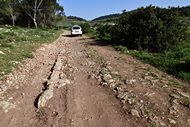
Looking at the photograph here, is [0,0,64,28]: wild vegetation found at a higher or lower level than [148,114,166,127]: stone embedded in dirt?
lower

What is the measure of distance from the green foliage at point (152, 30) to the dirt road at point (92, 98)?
665 centimetres

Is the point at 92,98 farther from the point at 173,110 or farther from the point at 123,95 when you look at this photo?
the point at 173,110

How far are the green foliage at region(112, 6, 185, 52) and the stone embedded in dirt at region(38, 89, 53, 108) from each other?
1046 cm

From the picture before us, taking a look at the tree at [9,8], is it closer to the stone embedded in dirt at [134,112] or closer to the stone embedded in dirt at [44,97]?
the stone embedded in dirt at [44,97]

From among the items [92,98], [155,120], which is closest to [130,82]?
[92,98]

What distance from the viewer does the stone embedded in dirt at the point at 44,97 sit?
686 cm

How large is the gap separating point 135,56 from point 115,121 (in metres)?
9.28

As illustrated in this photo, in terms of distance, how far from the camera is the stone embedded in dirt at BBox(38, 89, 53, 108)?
686 cm

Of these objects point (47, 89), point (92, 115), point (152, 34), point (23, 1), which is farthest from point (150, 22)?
point (23, 1)

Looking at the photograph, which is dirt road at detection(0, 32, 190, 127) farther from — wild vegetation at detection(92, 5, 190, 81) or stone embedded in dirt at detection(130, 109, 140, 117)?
wild vegetation at detection(92, 5, 190, 81)

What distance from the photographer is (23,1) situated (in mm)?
56750

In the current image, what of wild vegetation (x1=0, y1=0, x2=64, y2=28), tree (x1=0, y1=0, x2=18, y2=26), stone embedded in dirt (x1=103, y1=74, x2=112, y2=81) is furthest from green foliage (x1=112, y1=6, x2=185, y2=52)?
tree (x1=0, y1=0, x2=18, y2=26)

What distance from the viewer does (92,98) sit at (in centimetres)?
726

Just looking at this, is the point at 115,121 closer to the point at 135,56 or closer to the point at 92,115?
the point at 92,115
